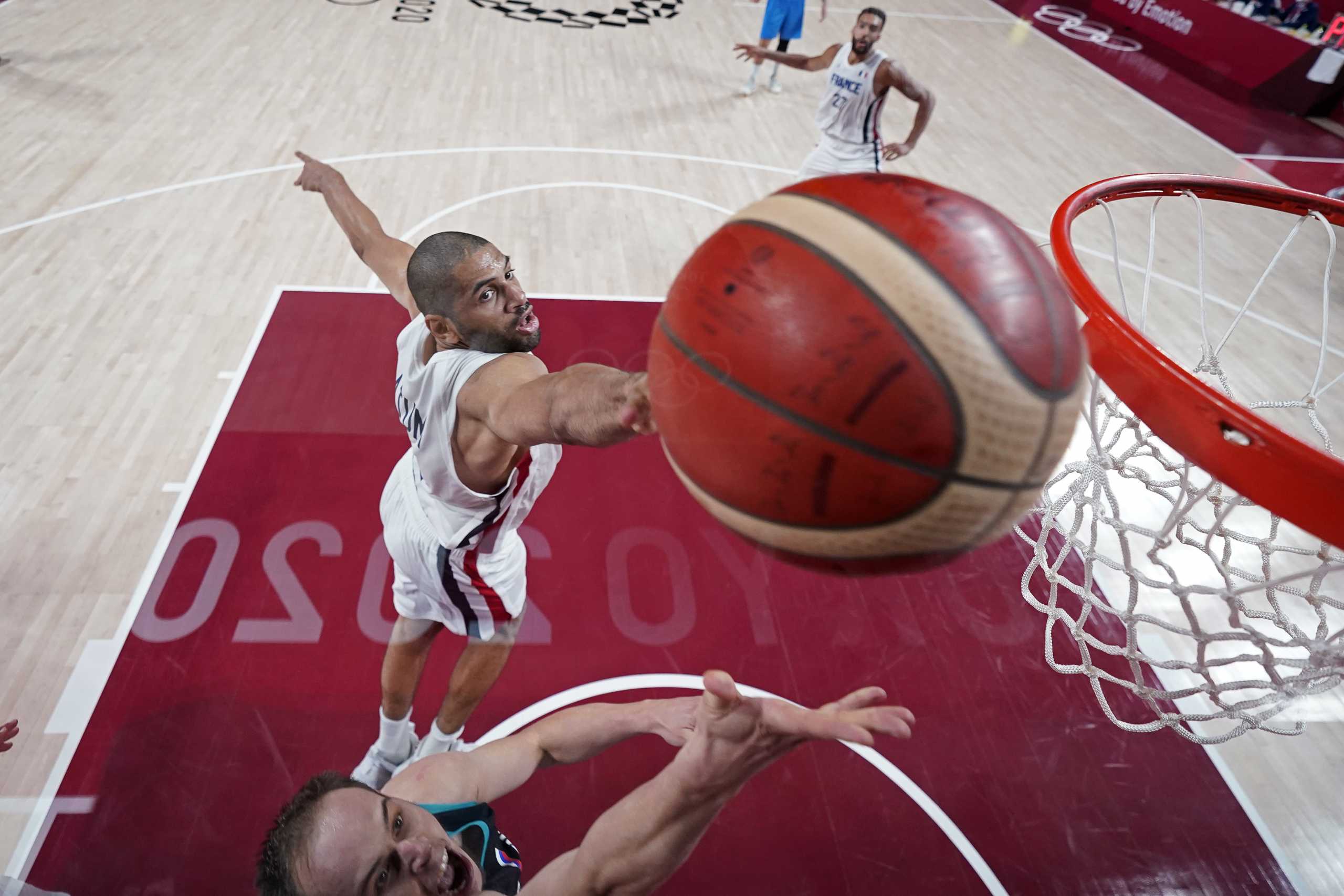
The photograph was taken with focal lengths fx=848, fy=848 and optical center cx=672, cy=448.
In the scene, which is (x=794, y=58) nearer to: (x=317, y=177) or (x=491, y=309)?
(x=317, y=177)

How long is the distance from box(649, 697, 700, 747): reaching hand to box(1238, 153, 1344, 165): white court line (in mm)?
8415

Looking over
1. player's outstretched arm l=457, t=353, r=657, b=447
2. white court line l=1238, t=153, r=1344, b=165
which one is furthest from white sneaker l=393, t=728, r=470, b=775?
white court line l=1238, t=153, r=1344, b=165

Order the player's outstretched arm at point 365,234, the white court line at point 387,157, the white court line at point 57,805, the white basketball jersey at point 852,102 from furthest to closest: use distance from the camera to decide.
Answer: the white court line at point 387,157
the white basketball jersey at point 852,102
the player's outstretched arm at point 365,234
the white court line at point 57,805

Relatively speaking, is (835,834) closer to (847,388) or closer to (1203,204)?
(847,388)

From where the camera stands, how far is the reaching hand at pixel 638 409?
→ 127 centimetres

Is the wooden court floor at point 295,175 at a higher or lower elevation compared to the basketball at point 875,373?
lower

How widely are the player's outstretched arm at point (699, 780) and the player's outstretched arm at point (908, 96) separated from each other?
4.39 metres

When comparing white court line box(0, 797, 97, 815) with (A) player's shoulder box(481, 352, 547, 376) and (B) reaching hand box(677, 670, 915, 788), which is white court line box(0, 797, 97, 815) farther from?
(B) reaching hand box(677, 670, 915, 788)

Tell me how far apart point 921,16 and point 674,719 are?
11377 mm

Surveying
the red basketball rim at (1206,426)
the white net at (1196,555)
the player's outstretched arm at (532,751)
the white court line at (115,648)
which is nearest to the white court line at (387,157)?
the white court line at (115,648)

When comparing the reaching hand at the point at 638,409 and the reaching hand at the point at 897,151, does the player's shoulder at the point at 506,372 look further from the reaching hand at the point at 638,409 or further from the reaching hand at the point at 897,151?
the reaching hand at the point at 897,151

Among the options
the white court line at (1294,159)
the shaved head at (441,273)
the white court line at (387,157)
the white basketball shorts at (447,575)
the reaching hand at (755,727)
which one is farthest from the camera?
the white court line at (1294,159)

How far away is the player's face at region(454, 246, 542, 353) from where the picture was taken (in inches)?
77.0

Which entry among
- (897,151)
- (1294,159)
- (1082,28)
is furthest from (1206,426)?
(1082,28)
